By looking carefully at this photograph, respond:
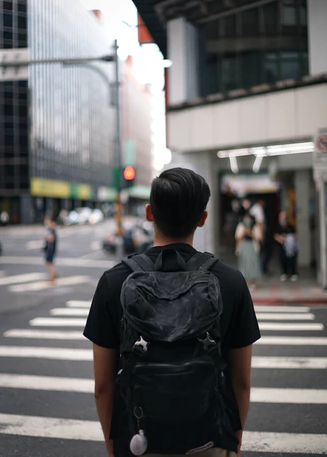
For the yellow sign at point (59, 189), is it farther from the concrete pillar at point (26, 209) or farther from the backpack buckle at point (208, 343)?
the backpack buckle at point (208, 343)

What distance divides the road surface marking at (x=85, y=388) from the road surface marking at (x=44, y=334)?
2.08 metres

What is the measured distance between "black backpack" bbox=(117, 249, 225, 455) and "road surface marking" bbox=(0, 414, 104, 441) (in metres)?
3.04

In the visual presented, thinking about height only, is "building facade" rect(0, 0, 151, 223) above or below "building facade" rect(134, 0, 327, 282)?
above

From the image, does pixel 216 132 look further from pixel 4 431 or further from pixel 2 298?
pixel 4 431

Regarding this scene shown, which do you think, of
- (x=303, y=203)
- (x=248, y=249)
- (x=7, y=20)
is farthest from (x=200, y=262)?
(x=7, y=20)

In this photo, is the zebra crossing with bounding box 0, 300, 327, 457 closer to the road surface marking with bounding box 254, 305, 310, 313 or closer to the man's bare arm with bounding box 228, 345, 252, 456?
the road surface marking with bounding box 254, 305, 310, 313

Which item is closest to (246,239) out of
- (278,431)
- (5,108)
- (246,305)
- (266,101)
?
(266,101)

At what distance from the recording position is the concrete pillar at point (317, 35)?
1395cm

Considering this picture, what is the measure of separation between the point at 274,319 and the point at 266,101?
7166mm

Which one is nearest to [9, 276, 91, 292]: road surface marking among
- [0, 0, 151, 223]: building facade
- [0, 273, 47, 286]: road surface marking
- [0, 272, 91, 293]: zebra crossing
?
[0, 272, 91, 293]: zebra crossing

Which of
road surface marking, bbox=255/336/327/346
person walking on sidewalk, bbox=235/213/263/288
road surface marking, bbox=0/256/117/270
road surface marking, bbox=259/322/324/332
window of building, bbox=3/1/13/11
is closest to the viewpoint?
road surface marking, bbox=255/336/327/346

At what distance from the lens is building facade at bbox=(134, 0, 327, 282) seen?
14070mm

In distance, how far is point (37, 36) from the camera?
215 feet

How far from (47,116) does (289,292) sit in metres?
64.8
